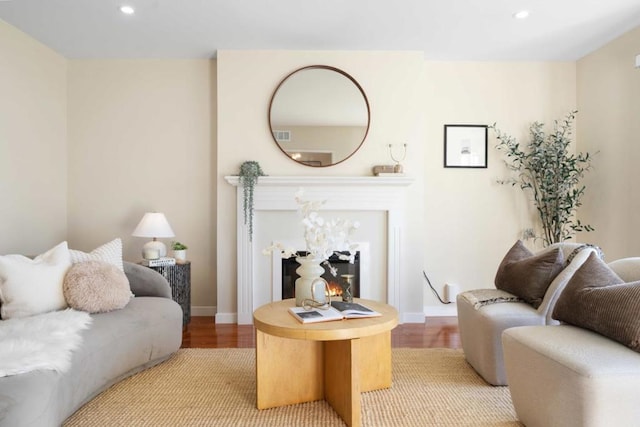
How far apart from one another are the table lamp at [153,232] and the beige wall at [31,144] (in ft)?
2.98

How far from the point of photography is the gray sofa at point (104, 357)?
1700 mm

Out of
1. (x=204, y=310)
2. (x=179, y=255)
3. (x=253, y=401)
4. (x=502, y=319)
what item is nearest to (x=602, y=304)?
(x=502, y=319)

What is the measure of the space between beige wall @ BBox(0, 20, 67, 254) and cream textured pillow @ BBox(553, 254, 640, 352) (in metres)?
4.00

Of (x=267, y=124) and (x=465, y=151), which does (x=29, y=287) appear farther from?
(x=465, y=151)

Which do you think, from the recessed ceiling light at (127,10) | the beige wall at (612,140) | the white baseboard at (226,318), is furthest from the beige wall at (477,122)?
the recessed ceiling light at (127,10)

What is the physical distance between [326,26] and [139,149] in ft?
7.17

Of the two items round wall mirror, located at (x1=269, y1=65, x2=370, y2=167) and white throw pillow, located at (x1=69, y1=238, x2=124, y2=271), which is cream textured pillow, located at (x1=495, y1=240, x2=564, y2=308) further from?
white throw pillow, located at (x1=69, y1=238, x2=124, y2=271)

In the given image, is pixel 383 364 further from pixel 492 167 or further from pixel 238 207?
pixel 492 167

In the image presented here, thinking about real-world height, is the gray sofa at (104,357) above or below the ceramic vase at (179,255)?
below

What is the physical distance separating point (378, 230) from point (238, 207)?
133 cm

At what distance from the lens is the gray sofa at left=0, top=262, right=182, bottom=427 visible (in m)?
1.70

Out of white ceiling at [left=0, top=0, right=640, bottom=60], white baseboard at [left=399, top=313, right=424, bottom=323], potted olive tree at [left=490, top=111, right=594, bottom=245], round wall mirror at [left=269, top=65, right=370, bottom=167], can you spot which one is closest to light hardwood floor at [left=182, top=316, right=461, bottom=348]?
white baseboard at [left=399, top=313, right=424, bottom=323]

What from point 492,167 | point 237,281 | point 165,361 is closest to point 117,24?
point 237,281

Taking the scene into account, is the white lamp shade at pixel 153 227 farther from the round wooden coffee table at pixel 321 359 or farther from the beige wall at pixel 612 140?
the beige wall at pixel 612 140
